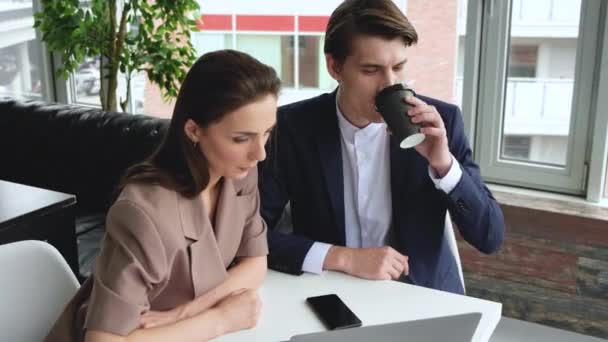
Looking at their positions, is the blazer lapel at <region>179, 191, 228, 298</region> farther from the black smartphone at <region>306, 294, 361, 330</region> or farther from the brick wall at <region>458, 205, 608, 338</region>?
the brick wall at <region>458, 205, 608, 338</region>

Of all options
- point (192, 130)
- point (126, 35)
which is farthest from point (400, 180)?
point (126, 35)

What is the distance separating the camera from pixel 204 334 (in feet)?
3.63

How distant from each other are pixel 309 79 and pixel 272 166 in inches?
64.9

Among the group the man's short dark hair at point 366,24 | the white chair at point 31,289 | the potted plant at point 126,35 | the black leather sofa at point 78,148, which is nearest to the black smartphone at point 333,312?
the white chair at point 31,289

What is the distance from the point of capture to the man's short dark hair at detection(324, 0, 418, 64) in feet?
4.82

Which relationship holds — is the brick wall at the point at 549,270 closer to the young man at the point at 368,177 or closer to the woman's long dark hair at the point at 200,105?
the young man at the point at 368,177

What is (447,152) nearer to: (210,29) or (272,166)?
(272,166)

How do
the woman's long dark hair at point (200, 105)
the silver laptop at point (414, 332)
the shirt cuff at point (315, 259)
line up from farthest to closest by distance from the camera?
the shirt cuff at point (315, 259) → the woman's long dark hair at point (200, 105) → the silver laptop at point (414, 332)

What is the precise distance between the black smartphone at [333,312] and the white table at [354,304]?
0.01 meters

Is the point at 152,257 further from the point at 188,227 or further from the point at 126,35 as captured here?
the point at 126,35

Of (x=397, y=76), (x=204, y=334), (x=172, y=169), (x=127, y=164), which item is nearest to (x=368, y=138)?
(x=397, y=76)

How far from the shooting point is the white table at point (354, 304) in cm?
115

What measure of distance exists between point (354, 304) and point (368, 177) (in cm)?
47

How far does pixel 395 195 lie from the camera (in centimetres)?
158
